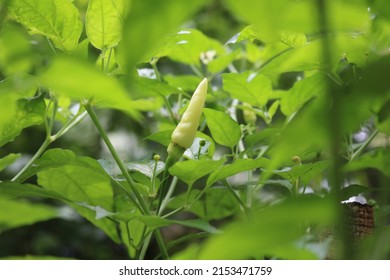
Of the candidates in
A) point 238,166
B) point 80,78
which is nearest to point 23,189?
point 238,166

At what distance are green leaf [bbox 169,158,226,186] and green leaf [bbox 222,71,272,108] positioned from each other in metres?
0.16

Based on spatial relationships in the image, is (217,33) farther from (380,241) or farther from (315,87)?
(380,241)

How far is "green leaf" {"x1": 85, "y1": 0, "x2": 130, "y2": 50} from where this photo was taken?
0.59m

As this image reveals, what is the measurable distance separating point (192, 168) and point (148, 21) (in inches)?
15.4

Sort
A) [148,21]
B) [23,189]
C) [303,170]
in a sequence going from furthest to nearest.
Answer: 1. [303,170]
2. [23,189]
3. [148,21]

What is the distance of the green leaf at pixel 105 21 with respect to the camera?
0.59m

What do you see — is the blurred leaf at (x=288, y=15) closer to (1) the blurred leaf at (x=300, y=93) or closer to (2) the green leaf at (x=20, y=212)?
(2) the green leaf at (x=20, y=212)

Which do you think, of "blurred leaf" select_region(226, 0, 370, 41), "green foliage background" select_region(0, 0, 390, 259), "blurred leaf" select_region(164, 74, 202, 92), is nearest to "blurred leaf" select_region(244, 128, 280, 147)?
"green foliage background" select_region(0, 0, 390, 259)

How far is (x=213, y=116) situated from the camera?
686 millimetres

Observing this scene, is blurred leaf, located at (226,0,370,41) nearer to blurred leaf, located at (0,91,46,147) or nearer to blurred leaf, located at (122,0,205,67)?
blurred leaf, located at (122,0,205,67)

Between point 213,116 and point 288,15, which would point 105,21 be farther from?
point 288,15
